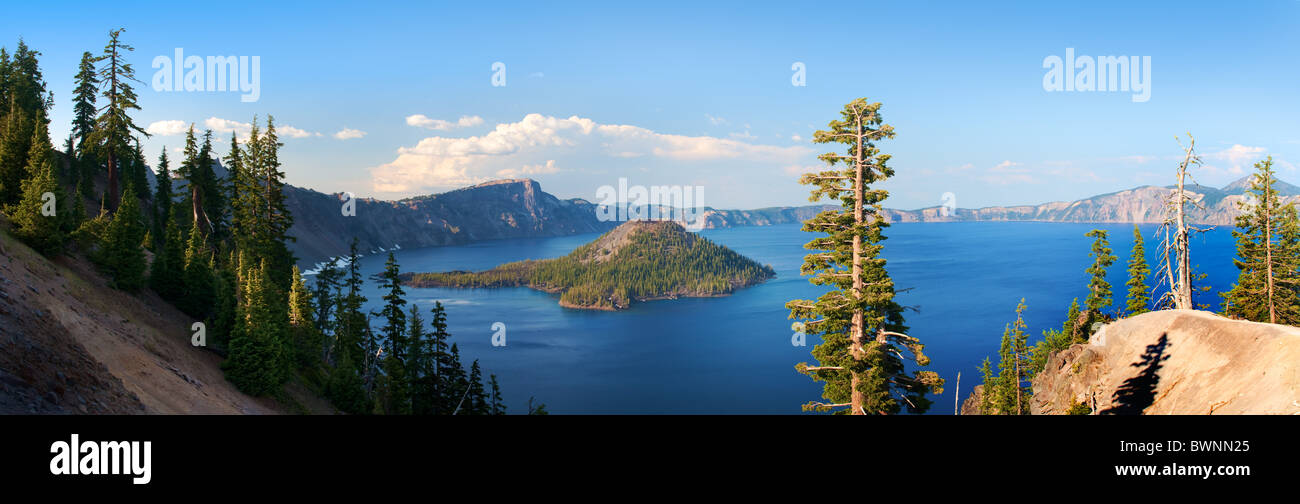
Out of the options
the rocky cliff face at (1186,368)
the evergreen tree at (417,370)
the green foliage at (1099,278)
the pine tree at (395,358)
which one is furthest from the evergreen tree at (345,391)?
the green foliage at (1099,278)

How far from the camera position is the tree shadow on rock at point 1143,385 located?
23755 millimetres

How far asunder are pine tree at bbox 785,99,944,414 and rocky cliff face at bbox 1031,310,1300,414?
5.98 m

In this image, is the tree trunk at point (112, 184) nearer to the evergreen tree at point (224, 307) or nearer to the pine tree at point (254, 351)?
the evergreen tree at point (224, 307)

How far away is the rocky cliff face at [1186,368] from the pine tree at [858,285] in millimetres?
5984

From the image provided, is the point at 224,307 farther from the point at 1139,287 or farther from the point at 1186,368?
the point at 1139,287

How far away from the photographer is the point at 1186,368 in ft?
72.7

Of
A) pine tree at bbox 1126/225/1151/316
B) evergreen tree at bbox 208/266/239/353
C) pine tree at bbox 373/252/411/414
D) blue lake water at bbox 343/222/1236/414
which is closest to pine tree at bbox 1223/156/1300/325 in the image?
pine tree at bbox 1126/225/1151/316

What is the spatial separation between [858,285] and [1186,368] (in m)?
12.4

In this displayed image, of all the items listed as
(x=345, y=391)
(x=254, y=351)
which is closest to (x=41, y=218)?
(x=254, y=351)

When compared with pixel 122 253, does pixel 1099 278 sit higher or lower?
lower
